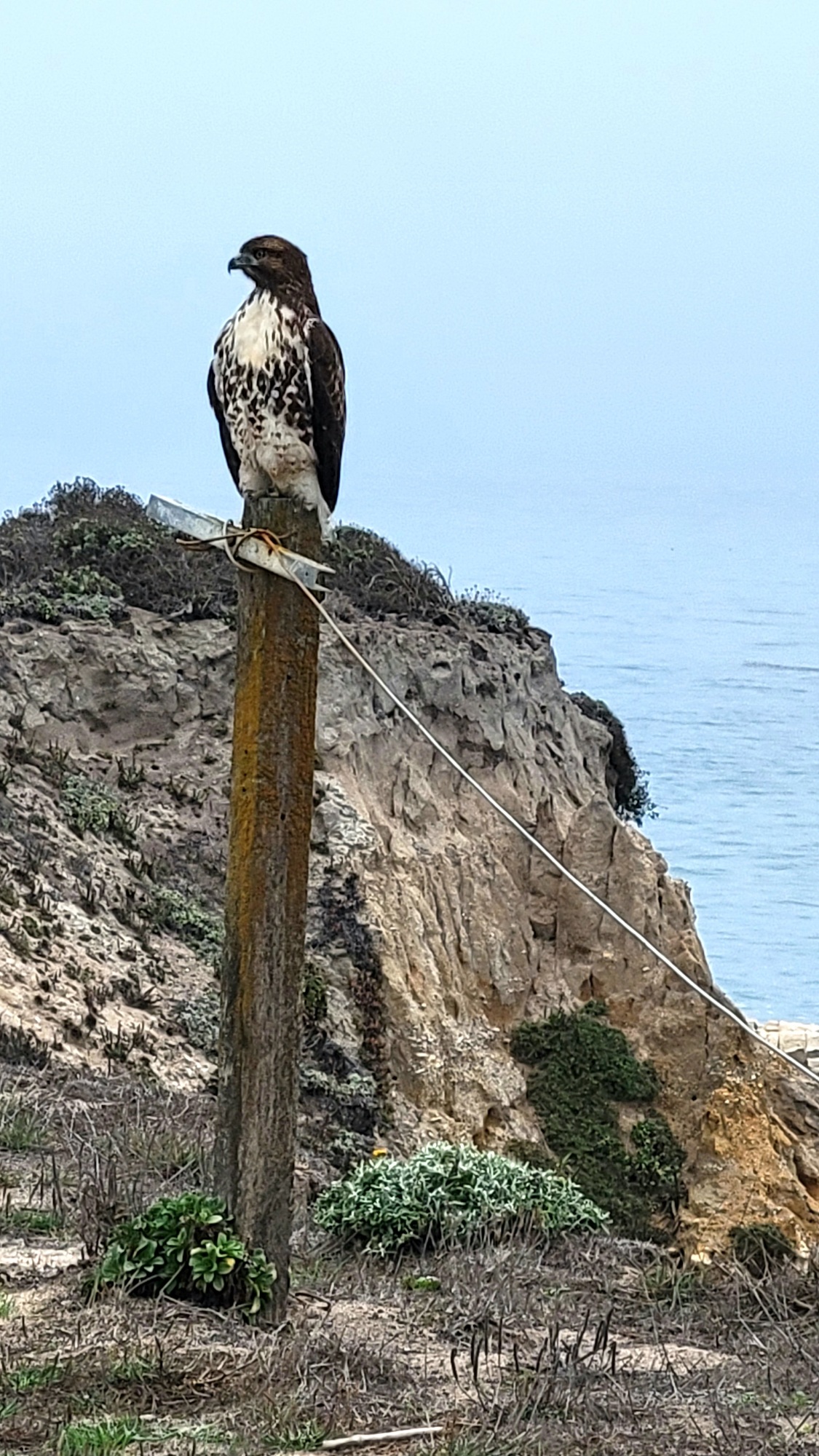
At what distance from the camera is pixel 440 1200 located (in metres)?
7.37

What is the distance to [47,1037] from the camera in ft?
36.3

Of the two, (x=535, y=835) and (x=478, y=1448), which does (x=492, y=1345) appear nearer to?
(x=478, y=1448)

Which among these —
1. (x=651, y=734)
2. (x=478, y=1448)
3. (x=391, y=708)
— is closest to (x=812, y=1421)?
(x=478, y=1448)

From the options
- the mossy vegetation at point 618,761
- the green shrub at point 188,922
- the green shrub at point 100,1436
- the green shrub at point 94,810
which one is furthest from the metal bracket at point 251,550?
the mossy vegetation at point 618,761

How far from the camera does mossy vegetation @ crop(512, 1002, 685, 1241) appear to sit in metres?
15.9

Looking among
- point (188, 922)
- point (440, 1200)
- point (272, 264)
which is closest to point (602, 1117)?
point (188, 922)

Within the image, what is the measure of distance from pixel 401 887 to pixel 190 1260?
11625 mm

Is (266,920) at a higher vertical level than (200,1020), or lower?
lower

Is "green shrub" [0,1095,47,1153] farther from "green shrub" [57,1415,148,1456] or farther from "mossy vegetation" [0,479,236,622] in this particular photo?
"mossy vegetation" [0,479,236,622]

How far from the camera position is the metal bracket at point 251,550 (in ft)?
17.6

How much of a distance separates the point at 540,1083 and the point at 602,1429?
40.1 ft

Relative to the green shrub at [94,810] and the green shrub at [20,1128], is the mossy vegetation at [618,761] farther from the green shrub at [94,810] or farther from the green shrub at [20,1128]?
the green shrub at [20,1128]

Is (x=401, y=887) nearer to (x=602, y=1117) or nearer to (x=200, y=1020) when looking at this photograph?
(x=602, y=1117)

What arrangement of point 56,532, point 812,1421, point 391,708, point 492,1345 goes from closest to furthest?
point 812,1421 → point 492,1345 → point 391,708 → point 56,532
